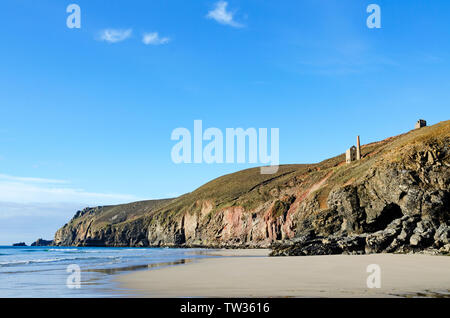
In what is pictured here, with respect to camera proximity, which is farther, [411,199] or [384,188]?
[384,188]

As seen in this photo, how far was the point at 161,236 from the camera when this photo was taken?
123 metres

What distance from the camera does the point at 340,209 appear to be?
4966cm

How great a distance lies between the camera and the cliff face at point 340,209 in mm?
35719

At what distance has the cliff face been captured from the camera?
35719mm

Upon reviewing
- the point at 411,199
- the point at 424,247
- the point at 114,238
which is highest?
the point at 411,199

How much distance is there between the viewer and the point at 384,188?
4497 cm
